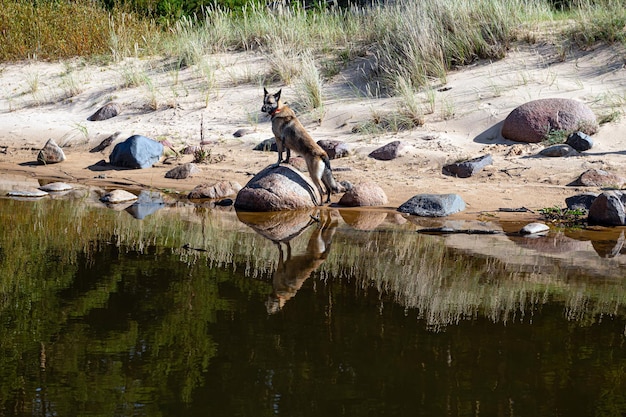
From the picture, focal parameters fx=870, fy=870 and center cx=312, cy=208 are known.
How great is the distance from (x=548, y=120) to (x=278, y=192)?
4.49m

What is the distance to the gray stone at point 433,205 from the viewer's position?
10.3m

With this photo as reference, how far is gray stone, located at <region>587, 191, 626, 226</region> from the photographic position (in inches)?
383

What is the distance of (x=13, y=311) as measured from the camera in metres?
6.13

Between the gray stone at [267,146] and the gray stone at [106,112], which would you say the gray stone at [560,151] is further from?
the gray stone at [106,112]

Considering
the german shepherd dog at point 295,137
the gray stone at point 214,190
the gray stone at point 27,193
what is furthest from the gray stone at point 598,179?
the gray stone at point 27,193

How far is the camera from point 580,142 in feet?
39.4

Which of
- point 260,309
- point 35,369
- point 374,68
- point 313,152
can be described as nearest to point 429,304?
point 260,309

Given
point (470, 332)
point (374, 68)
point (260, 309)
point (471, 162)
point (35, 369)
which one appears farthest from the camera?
point (374, 68)

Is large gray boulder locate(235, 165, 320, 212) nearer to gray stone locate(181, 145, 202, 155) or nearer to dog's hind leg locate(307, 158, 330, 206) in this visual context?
dog's hind leg locate(307, 158, 330, 206)

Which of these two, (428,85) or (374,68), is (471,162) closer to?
(428,85)

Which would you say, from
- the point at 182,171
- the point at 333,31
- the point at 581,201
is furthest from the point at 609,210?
the point at 333,31

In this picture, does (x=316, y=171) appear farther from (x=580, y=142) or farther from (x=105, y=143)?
(x=105, y=143)

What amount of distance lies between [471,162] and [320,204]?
2426 millimetres

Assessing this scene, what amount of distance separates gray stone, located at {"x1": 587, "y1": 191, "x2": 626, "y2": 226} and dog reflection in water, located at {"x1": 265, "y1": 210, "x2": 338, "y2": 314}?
2.96 m
